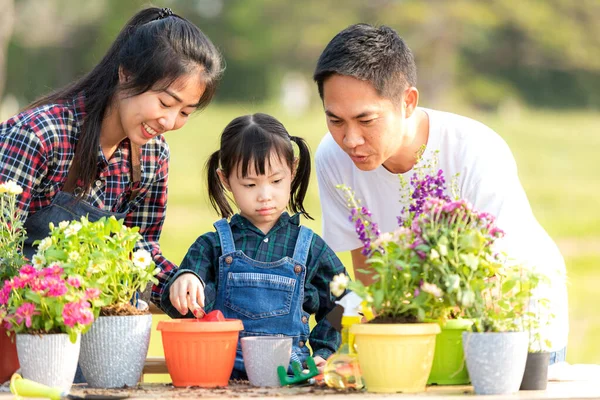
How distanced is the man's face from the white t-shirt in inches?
11.1

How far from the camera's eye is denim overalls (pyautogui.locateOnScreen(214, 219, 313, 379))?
244 cm

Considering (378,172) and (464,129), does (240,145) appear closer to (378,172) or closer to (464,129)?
(378,172)

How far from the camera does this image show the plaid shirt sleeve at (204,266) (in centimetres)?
246

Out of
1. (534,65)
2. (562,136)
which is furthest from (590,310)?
(534,65)

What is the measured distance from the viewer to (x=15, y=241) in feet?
7.38

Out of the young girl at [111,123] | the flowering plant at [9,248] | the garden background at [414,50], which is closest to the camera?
the flowering plant at [9,248]

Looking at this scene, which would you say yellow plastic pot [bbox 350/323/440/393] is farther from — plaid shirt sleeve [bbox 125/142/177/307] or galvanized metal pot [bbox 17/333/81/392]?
plaid shirt sleeve [bbox 125/142/177/307]

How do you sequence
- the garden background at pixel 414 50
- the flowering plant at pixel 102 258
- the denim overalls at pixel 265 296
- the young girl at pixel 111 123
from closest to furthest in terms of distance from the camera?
the flowering plant at pixel 102 258, the denim overalls at pixel 265 296, the young girl at pixel 111 123, the garden background at pixel 414 50

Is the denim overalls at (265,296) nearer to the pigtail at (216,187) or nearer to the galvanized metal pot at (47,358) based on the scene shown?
the pigtail at (216,187)

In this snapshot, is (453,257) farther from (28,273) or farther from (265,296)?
(28,273)

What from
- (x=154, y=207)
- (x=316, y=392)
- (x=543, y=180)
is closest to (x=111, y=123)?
(x=154, y=207)

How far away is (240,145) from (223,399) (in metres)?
0.88

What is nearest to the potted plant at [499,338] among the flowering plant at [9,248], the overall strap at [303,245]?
the overall strap at [303,245]

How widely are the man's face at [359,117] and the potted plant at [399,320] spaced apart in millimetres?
618
